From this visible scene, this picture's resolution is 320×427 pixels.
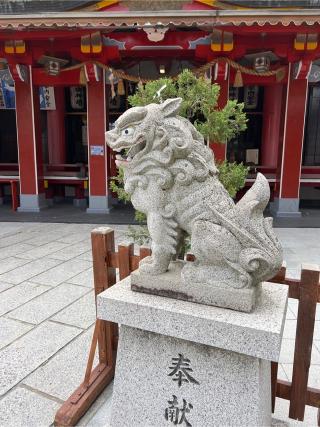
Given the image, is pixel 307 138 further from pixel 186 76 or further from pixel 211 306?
pixel 211 306

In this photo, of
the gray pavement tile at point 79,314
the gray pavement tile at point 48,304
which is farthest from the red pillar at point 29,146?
the gray pavement tile at point 79,314

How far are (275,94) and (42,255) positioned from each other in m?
8.37

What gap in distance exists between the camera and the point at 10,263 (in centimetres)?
577

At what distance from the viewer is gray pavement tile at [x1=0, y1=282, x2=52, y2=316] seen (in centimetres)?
425

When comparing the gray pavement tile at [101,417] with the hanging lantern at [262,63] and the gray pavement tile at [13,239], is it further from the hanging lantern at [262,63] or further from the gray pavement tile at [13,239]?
the hanging lantern at [262,63]

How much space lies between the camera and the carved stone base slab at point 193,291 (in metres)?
1.98

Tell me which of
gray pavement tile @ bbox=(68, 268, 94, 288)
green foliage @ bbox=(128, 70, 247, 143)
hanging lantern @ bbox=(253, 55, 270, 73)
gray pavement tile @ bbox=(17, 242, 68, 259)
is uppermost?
hanging lantern @ bbox=(253, 55, 270, 73)

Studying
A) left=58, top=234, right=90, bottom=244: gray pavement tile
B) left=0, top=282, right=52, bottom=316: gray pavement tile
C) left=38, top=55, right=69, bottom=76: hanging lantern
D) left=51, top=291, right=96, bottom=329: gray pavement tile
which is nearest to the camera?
left=51, top=291, right=96, bottom=329: gray pavement tile

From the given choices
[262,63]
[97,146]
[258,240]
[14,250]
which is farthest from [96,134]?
[258,240]

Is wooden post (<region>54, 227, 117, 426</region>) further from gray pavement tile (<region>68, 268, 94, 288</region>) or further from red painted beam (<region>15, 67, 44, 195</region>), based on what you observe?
red painted beam (<region>15, 67, 44, 195</region>)

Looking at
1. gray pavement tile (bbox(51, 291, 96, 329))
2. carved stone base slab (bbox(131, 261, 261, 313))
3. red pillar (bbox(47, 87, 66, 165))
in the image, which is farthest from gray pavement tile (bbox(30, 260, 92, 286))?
red pillar (bbox(47, 87, 66, 165))

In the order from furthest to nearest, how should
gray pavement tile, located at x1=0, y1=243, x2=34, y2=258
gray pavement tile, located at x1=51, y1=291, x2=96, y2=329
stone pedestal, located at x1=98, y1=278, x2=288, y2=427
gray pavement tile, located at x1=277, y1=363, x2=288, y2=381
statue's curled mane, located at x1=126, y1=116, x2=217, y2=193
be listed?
gray pavement tile, located at x1=0, y1=243, x2=34, y2=258 < gray pavement tile, located at x1=51, y1=291, x2=96, y2=329 < gray pavement tile, located at x1=277, y1=363, x2=288, y2=381 < statue's curled mane, located at x1=126, y1=116, x2=217, y2=193 < stone pedestal, located at x1=98, y1=278, x2=288, y2=427

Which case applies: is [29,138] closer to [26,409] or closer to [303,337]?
[26,409]

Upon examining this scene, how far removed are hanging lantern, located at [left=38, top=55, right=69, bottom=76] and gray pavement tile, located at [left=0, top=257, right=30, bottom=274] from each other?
5020mm
